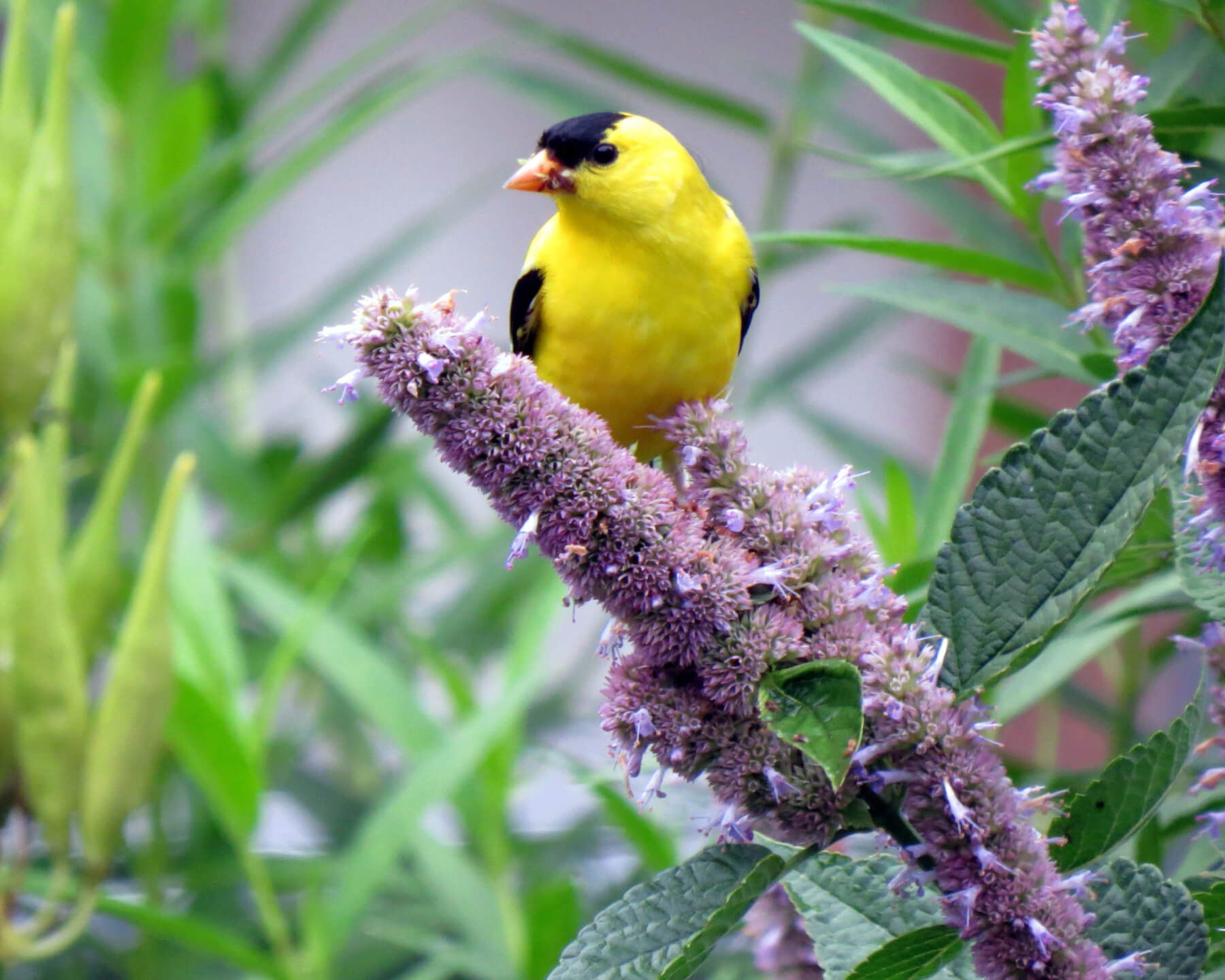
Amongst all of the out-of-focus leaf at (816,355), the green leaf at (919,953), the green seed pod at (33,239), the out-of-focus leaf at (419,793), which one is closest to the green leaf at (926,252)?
the green leaf at (919,953)

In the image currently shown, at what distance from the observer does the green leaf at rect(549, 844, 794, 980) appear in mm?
357

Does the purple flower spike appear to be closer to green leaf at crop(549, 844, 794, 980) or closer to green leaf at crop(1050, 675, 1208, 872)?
green leaf at crop(1050, 675, 1208, 872)

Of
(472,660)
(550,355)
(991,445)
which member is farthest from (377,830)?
(991,445)

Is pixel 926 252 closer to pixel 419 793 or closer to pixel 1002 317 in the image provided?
pixel 1002 317

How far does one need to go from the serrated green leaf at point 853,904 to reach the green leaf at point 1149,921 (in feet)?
0.19

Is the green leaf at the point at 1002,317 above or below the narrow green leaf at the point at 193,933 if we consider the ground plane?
above

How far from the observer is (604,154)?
854mm

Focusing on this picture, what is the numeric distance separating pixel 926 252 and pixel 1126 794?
0.33m

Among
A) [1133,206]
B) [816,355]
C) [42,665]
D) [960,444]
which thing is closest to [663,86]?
[816,355]

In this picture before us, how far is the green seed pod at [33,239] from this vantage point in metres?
0.94

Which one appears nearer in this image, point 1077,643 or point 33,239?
point 1077,643

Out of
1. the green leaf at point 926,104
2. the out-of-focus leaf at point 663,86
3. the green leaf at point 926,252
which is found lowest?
the green leaf at point 926,252

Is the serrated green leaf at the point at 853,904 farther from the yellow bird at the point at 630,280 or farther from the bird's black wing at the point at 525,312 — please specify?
the bird's black wing at the point at 525,312

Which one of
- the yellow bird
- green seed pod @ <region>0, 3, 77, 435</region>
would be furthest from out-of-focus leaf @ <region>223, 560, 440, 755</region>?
the yellow bird
